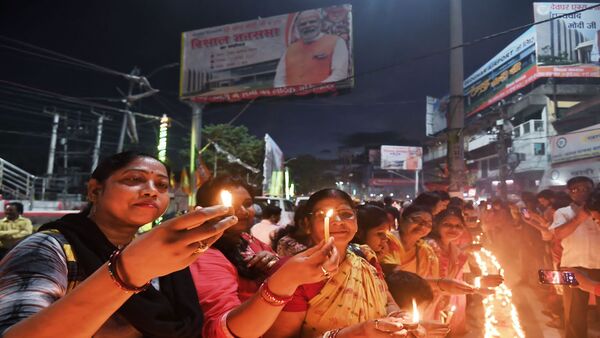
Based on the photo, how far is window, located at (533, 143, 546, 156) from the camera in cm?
2741

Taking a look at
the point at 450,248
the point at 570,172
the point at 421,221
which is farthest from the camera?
the point at 570,172

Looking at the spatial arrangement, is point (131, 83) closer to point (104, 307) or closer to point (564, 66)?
point (104, 307)

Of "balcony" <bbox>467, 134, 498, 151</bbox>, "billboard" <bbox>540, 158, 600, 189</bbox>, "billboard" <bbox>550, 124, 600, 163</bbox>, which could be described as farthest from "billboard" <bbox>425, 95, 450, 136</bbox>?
"billboard" <bbox>550, 124, 600, 163</bbox>

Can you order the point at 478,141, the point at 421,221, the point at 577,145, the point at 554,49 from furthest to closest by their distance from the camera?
1. the point at 478,141
2. the point at 554,49
3. the point at 577,145
4. the point at 421,221

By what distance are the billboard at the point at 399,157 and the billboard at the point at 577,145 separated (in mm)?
19810

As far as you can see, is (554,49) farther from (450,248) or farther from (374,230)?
(374,230)

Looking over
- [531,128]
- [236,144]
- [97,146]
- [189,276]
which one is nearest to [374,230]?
[189,276]

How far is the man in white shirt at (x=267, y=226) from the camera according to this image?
6.20 metres

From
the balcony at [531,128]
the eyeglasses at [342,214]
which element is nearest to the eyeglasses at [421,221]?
the eyeglasses at [342,214]

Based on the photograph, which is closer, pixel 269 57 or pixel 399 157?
pixel 269 57

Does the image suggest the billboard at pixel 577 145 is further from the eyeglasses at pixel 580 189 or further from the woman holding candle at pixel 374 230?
the woman holding candle at pixel 374 230

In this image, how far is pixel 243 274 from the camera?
1.93 m

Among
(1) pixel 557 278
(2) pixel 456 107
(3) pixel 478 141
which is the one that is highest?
(3) pixel 478 141

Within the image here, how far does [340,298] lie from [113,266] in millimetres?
1364
